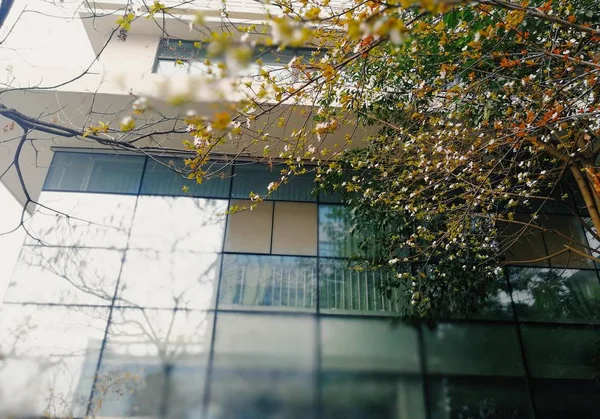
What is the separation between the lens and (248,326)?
22.0ft

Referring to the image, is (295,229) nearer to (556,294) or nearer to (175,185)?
(175,185)

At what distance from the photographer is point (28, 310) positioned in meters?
6.66

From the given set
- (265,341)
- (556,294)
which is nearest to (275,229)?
(265,341)

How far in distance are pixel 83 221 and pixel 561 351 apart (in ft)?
26.6

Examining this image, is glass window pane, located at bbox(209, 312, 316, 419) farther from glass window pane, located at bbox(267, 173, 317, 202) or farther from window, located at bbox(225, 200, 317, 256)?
glass window pane, located at bbox(267, 173, 317, 202)

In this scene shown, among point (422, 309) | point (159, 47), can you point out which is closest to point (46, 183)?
point (159, 47)

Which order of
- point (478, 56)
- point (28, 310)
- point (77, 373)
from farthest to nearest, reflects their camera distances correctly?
point (28, 310)
point (77, 373)
point (478, 56)

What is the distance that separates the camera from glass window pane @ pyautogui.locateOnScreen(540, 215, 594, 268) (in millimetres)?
7262

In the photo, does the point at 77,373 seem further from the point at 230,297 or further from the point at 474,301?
the point at 474,301

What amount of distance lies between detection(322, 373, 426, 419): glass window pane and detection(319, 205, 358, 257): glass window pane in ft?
6.76

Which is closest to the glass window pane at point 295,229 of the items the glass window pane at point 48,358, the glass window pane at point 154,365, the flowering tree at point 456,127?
the flowering tree at point 456,127

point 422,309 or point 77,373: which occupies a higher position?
point 422,309

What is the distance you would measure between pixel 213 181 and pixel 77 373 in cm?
381

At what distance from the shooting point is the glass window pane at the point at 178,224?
289 inches
